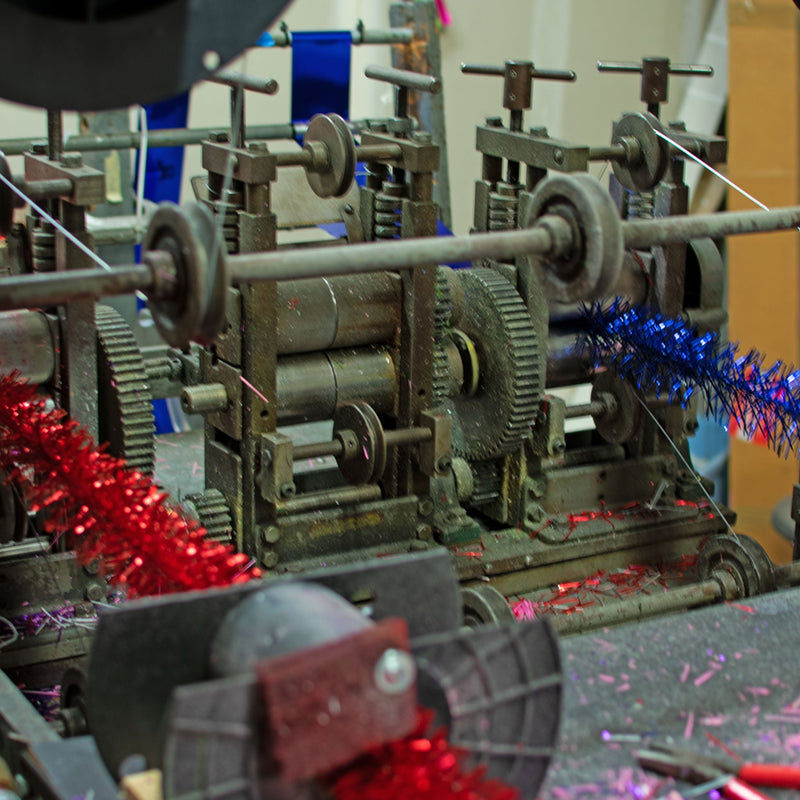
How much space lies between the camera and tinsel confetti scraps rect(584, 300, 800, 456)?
82.7 inches

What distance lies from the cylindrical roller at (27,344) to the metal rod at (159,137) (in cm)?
60

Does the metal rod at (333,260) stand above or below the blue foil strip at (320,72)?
below

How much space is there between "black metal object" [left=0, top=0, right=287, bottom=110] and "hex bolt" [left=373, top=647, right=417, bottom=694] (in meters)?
0.58

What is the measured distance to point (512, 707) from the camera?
4.20 ft

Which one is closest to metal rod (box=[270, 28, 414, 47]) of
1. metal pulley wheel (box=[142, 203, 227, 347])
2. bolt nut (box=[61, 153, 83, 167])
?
bolt nut (box=[61, 153, 83, 167])

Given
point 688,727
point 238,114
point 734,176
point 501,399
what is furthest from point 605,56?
point 688,727

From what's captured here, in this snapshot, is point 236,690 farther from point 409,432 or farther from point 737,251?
point 737,251

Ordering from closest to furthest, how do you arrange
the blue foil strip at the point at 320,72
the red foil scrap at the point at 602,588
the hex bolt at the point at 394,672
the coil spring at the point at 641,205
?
the hex bolt at the point at 394,672 < the red foil scrap at the point at 602,588 < the coil spring at the point at 641,205 < the blue foil strip at the point at 320,72

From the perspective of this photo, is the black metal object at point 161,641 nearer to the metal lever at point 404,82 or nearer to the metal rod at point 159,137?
the metal lever at point 404,82

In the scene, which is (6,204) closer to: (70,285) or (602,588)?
(70,285)

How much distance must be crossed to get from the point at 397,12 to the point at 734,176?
1077 millimetres

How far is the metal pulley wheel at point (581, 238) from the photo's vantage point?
1485 millimetres

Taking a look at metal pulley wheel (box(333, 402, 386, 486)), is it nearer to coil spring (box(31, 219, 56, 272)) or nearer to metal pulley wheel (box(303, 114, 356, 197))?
metal pulley wheel (box(303, 114, 356, 197))

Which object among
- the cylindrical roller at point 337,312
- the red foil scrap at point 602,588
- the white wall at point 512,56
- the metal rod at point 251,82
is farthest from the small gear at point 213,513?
the white wall at point 512,56
